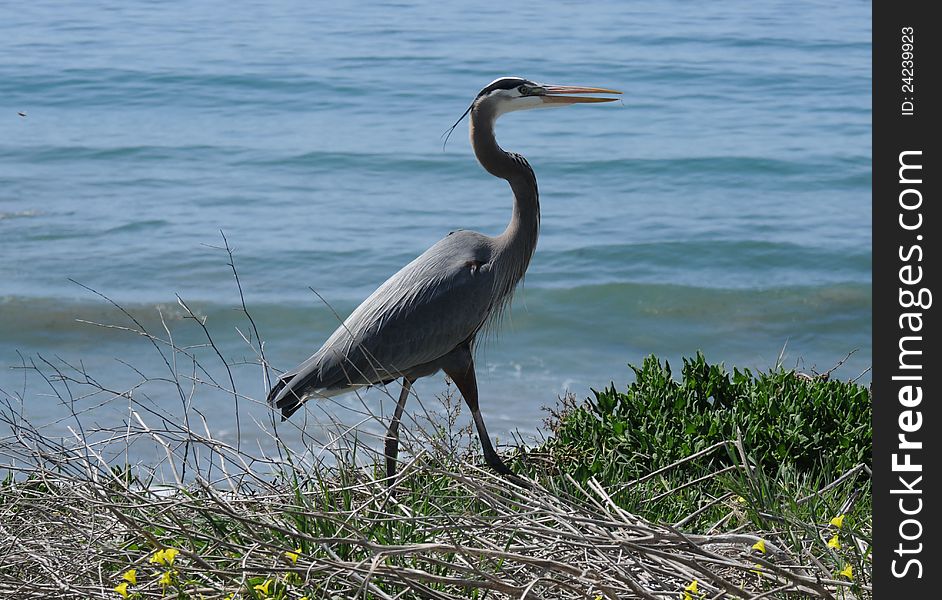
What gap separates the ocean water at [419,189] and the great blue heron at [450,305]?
93cm

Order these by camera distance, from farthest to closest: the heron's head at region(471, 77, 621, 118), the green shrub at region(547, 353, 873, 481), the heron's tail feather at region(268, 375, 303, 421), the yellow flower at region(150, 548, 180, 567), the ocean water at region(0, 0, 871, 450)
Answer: the ocean water at region(0, 0, 871, 450)
the heron's head at region(471, 77, 621, 118)
the heron's tail feather at region(268, 375, 303, 421)
the green shrub at region(547, 353, 873, 481)
the yellow flower at region(150, 548, 180, 567)

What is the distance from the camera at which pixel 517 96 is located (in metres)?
4.65

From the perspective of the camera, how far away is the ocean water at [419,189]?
29.2ft

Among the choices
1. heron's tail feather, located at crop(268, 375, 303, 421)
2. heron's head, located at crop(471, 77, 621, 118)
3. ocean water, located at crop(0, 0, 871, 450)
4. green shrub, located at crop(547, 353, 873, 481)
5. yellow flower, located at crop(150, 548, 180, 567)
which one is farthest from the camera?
ocean water, located at crop(0, 0, 871, 450)

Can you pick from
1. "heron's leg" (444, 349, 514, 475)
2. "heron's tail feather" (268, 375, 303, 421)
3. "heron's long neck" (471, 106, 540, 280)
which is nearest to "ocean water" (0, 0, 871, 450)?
"heron's tail feather" (268, 375, 303, 421)

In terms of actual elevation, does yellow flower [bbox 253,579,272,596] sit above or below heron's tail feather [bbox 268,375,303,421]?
above

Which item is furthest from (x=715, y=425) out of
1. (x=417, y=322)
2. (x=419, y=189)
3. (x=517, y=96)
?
(x=419, y=189)

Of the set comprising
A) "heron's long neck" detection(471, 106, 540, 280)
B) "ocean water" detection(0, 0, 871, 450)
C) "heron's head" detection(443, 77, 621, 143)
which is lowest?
"ocean water" detection(0, 0, 871, 450)

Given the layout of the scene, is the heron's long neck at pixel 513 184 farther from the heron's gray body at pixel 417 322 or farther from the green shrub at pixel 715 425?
the green shrub at pixel 715 425

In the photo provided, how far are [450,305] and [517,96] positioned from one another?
90 centimetres

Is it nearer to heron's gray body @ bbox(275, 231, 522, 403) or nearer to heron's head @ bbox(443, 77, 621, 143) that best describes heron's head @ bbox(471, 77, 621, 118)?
heron's head @ bbox(443, 77, 621, 143)

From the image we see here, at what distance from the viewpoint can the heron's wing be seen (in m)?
4.50

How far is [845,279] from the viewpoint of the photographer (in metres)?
10.8
